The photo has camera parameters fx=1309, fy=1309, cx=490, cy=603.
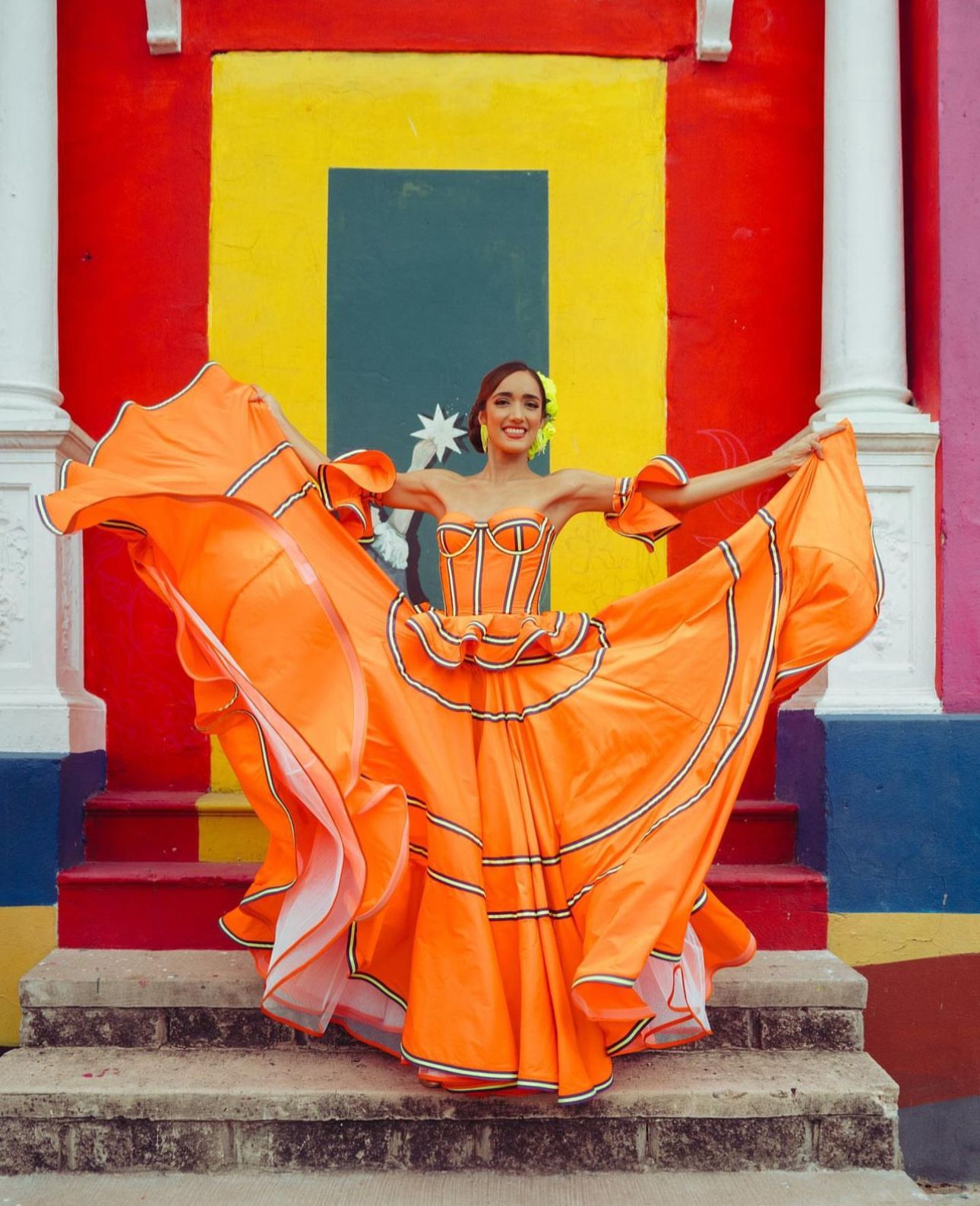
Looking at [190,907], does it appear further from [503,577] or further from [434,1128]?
[503,577]

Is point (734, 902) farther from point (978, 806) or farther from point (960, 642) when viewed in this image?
point (960, 642)

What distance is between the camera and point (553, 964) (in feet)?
10.4

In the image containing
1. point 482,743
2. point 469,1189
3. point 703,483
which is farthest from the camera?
point 703,483

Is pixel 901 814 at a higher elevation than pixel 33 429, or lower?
lower

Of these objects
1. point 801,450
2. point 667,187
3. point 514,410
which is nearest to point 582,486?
point 514,410

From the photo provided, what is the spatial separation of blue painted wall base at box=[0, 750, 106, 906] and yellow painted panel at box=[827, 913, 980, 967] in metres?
2.42

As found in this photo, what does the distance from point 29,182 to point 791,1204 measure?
3.93 m

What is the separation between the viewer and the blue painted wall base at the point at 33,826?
160 inches

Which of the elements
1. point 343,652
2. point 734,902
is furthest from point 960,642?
point 343,652

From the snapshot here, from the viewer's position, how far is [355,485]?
12.6 ft

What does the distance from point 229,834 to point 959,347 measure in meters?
2.92

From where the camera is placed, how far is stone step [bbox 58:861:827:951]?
13.1 ft

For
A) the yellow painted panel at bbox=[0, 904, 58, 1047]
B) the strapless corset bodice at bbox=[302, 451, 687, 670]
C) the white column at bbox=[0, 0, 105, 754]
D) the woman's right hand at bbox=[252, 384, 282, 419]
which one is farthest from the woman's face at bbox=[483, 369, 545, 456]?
the yellow painted panel at bbox=[0, 904, 58, 1047]

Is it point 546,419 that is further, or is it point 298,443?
point 546,419
